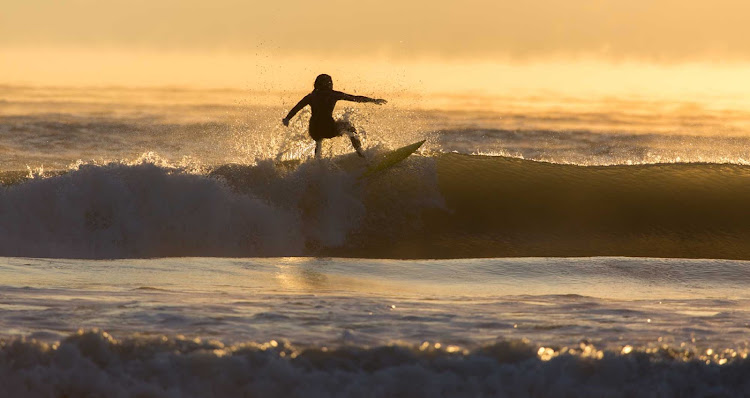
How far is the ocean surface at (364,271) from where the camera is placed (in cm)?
636

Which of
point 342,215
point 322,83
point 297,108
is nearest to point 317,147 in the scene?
point 297,108

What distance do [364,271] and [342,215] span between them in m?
2.67

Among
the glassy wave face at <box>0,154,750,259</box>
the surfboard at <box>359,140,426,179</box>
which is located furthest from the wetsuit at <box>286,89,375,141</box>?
the surfboard at <box>359,140,426,179</box>

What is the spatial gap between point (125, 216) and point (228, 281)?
12.8 ft

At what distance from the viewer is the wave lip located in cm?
620

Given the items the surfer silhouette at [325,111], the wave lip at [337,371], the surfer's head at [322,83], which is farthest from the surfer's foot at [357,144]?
the wave lip at [337,371]

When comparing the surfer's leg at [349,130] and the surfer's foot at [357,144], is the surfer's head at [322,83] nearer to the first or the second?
the surfer's leg at [349,130]

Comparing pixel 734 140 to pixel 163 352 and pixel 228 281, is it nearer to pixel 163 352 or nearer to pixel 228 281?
pixel 228 281

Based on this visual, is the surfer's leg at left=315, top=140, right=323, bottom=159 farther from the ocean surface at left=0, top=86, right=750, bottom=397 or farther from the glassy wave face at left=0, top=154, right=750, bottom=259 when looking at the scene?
the ocean surface at left=0, top=86, right=750, bottom=397

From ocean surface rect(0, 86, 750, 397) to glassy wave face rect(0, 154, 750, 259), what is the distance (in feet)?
0.10

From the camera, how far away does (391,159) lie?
14203 mm

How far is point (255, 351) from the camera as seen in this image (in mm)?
6516

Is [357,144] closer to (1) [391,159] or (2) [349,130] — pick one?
(2) [349,130]

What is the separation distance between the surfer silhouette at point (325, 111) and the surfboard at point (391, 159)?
402 mm
